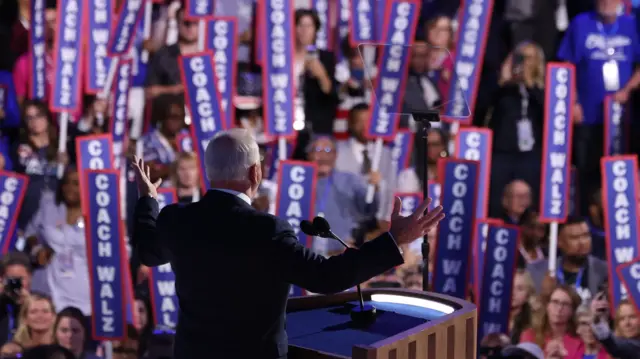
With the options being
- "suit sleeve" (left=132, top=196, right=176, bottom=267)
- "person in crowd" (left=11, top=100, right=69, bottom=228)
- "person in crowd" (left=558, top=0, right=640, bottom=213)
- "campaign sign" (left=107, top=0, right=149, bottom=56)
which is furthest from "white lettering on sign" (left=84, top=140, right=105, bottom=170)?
"person in crowd" (left=558, top=0, right=640, bottom=213)

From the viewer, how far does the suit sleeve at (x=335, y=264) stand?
1521mm

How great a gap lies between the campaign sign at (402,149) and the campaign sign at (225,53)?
0.99 meters

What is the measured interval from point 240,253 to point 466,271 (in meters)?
3.02

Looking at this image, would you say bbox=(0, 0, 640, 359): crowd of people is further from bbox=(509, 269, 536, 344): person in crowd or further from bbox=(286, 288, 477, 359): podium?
bbox=(286, 288, 477, 359): podium

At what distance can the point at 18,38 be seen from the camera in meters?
4.57

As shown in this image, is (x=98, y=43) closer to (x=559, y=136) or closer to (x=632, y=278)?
(x=559, y=136)

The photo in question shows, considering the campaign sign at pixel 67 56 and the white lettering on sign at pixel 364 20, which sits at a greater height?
A: the white lettering on sign at pixel 364 20

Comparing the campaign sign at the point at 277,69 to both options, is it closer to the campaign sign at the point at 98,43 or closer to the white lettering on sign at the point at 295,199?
the white lettering on sign at the point at 295,199

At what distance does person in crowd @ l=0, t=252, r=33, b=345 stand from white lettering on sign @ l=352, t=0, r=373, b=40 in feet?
7.96

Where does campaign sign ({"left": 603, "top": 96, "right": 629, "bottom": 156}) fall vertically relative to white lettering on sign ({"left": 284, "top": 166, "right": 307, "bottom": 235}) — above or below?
above

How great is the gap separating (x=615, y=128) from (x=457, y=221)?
1.11m

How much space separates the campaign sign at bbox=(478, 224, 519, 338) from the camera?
447 centimetres

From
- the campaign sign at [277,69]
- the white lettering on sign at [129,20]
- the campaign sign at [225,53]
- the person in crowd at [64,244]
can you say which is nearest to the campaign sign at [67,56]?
the white lettering on sign at [129,20]

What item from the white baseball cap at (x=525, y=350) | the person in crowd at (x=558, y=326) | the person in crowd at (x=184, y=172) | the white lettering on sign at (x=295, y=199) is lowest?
the white baseball cap at (x=525, y=350)
